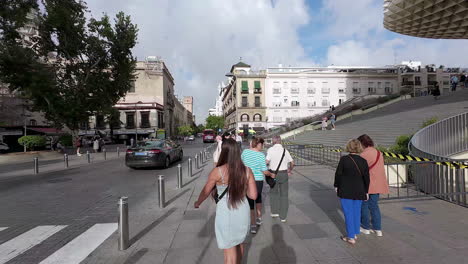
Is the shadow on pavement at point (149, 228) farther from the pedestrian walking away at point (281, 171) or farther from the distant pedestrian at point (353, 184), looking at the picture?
the distant pedestrian at point (353, 184)

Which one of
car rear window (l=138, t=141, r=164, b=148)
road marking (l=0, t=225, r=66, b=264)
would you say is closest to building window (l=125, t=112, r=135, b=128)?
car rear window (l=138, t=141, r=164, b=148)

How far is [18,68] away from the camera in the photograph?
18078 mm

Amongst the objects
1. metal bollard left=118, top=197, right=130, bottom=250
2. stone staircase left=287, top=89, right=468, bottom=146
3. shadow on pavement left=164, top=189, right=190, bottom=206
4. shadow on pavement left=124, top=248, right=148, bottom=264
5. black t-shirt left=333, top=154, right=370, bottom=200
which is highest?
stone staircase left=287, top=89, right=468, bottom=146

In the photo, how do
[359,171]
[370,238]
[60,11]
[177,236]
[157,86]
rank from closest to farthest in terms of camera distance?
[359,171] < [370,238] < [177,236] < [60,11] < [157,86]

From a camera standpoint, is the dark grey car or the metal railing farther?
the dark grey car

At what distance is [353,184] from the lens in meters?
3.71

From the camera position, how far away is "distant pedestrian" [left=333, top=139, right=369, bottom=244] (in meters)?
3.71

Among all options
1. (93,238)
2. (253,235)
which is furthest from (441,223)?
(93,238)

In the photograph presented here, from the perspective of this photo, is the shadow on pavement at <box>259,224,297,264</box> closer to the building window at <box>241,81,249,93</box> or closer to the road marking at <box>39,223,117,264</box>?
the road marking at <box>39,223,117,264</box>

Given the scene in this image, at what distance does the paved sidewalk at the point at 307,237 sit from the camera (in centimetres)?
348

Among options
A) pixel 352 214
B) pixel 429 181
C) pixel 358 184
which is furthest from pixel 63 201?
pixel 429 181

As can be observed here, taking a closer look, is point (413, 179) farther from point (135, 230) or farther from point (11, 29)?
point (11, 29)

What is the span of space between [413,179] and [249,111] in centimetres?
4590

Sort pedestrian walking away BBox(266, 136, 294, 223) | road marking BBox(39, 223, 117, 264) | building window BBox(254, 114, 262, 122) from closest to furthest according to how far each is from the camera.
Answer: road marking BBox(39, 223, 117, 264) → pedestrian walking away BBox(266, 136, 294, 223) → building window BBox(254, 114, 262, 122)
